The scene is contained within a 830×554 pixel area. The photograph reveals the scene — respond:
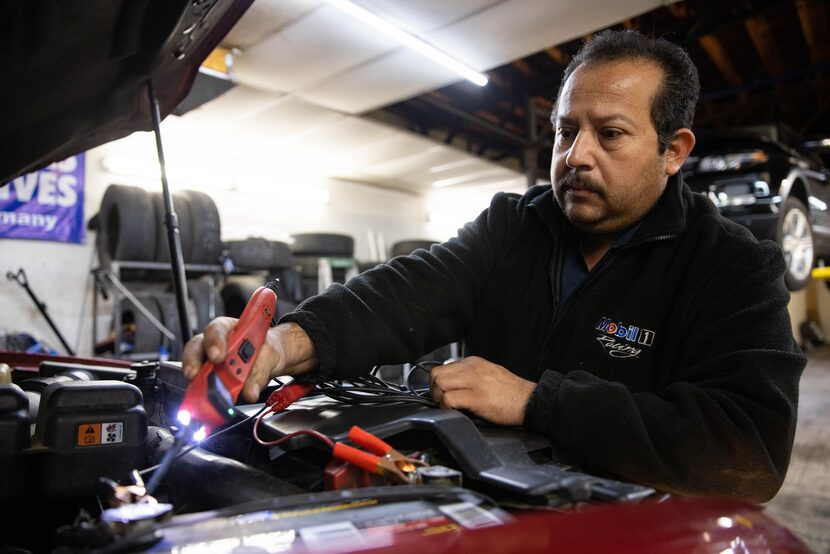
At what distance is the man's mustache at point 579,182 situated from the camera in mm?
1144

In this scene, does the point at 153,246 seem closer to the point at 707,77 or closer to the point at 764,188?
the point at 764,188

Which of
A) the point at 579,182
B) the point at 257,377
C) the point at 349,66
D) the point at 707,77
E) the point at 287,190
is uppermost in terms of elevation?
the point at 707,77

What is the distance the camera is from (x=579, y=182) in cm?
116

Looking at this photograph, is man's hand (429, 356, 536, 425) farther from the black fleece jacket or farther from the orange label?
the orange label

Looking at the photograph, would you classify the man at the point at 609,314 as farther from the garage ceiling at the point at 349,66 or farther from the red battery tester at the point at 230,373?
the garage ceiling at the point at 349,66

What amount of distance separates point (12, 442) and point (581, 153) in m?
1.01

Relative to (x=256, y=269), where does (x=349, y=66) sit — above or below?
above

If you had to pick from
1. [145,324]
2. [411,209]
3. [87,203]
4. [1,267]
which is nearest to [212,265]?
[145,324]

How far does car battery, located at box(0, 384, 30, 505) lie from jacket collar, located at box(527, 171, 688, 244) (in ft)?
3.25

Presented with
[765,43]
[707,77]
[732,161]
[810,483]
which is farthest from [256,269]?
[707,77]

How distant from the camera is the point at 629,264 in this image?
44.2 inches

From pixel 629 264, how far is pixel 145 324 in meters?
4.04

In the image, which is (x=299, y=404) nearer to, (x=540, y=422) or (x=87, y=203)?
(x=540, y=422)

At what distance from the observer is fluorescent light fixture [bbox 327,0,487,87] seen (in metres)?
3.42
